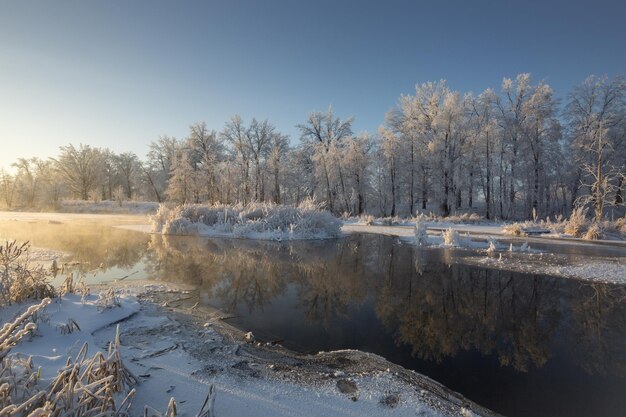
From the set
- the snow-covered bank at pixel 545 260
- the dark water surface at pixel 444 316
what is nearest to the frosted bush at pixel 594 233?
the snow-covered bank at pixel 545 260

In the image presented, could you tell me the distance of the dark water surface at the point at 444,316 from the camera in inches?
150

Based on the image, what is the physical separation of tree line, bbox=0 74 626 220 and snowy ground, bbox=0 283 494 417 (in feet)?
76.1

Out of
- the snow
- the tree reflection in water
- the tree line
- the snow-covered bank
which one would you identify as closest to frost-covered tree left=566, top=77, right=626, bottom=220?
the tree line

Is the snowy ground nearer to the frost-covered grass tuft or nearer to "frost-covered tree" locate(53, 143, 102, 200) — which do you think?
Answer: the frost-covered grass tuft

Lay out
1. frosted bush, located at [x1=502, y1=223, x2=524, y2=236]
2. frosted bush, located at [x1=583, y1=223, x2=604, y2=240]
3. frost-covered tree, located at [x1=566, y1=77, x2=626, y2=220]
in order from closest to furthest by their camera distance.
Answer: frosted bush, located at [x1=583, y1=223, x2=604, y2=240], frosted bush, located at [x1=502, y1=223, x2=524, y2=236], frost-covered tree, located at [x1=566, y1=77, x2=626, y2=220]

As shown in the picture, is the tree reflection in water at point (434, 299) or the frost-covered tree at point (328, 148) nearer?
the tree reflection in water at point (434, 299)

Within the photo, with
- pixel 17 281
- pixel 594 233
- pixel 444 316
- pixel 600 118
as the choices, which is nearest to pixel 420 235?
pixel 444 316

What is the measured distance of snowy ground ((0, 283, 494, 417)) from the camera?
304 cm

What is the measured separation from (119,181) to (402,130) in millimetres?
52134

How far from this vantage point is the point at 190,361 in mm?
3920

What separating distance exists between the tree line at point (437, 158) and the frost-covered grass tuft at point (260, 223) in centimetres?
1662

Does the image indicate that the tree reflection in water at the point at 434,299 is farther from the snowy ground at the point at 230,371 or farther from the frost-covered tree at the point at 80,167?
the frost-covered tree at the point at 80,167

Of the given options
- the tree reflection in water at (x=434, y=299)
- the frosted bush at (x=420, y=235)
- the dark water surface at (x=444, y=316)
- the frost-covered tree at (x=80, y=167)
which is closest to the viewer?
the dark water surface at (x=444, y=316)

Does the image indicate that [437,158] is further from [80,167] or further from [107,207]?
[80,167]
